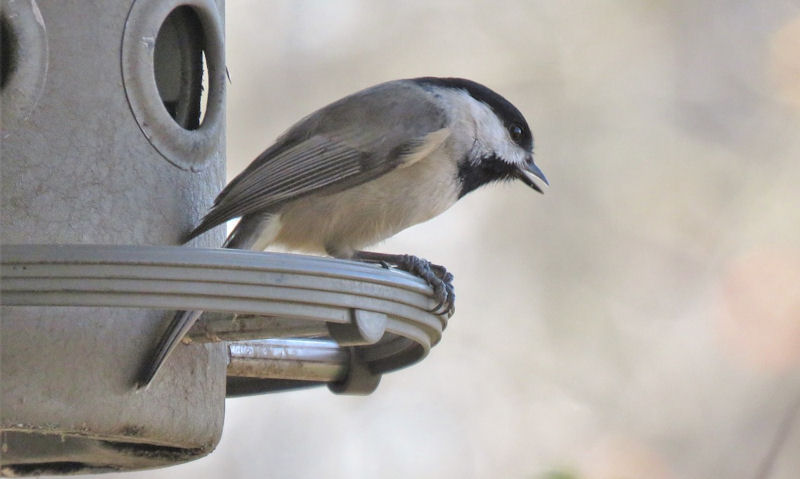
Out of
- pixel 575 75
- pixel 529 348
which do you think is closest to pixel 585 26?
pixel 575 75

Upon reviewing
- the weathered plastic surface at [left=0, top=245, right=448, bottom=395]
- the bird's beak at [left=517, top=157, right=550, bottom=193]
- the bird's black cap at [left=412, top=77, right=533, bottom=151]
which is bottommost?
the weathered plastic surface at [left=0, top=245, right=448, bottom=395]

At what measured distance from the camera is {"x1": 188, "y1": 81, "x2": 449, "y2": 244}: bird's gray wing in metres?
2.94

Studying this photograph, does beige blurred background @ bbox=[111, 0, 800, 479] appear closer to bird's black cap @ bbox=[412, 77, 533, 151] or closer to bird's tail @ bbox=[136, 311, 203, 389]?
bird's black cap @ bbox=[412, 77, 533, 151]

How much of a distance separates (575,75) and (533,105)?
0.25m

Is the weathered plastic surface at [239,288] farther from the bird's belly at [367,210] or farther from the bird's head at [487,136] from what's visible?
the bird's head at [487,136]

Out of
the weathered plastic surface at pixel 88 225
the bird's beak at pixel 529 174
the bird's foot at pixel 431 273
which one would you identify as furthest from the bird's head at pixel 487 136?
the weathered plastic surface at pixel 88 225

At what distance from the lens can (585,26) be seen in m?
5.83

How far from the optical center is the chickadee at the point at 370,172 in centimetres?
301

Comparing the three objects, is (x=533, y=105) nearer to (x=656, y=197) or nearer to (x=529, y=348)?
(x=656, y=197)

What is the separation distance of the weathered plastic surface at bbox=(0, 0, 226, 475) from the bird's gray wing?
0.14 meters

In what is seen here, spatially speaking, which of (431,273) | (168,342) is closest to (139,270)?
(168,342)

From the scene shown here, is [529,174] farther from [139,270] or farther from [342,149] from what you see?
[139,270]

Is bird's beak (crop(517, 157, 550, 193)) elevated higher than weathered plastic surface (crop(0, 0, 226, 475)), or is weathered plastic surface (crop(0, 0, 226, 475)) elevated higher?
bird's beak (crop(517, 157, 550, 193))

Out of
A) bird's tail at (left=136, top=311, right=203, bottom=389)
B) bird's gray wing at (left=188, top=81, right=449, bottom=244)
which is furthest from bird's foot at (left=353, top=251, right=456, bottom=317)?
bird's tail at (left=136, top=311, right=203, bottom=389)
